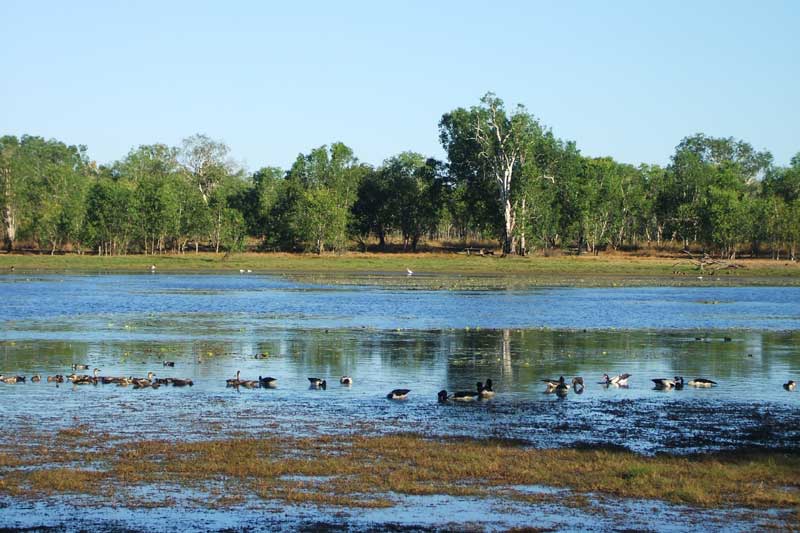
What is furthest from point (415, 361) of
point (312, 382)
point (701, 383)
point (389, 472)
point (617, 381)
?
point (389, 472)

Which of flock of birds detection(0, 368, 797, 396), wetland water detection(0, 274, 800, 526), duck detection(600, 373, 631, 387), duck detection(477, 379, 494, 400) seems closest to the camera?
wetland water detection(0, 274, 800, 526)

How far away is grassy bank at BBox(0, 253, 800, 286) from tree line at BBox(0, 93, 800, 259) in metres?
4.94

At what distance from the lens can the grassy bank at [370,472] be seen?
15.2 meters

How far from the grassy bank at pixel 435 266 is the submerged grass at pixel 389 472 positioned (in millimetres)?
68097

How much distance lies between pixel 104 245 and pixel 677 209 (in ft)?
229

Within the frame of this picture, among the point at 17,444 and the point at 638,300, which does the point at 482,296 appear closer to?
the point at 638,300

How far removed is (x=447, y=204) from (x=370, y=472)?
109 meters

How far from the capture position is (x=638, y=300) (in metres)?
62.3

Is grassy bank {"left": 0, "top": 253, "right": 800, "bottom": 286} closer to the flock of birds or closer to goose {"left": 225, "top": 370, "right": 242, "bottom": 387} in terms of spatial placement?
the flock of birds

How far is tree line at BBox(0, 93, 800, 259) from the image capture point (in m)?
113

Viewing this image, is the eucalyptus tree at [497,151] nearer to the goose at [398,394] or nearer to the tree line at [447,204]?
the tree line at [447,204]

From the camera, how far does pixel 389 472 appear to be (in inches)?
650

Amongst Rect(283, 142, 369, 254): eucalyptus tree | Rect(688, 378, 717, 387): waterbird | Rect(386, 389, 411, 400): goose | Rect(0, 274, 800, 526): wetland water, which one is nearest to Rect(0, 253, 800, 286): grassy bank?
Rect(283, 142, 369, 254): eucalyptus tree

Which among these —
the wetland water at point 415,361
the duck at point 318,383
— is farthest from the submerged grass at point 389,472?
the duck at point 318,383
